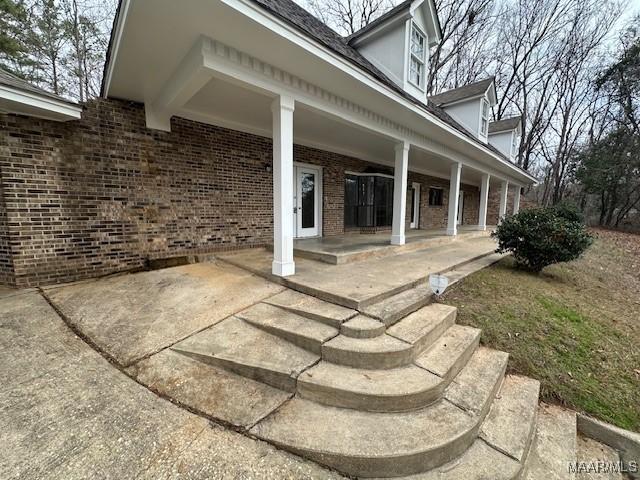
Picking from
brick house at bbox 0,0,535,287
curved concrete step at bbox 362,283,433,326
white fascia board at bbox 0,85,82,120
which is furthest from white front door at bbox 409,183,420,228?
white fascia board at bbox 0,85,82,120

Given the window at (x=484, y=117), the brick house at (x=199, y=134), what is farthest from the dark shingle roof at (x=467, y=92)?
the brick house at (x=199, y=134)

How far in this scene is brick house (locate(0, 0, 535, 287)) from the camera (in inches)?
128

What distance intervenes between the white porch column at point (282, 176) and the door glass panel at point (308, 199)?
3415mm

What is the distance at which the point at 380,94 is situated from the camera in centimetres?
473

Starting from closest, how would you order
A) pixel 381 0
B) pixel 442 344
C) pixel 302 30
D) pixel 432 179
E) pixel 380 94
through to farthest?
1. pixel 442 344
2. pixel 302 30
3. pixel 380 94
4. pixel 432 179
5. pixel 381 0

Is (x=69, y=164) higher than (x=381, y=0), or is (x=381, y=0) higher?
(x=381, y=0)

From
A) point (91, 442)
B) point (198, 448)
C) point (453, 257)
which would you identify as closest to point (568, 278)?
point (453, 257)

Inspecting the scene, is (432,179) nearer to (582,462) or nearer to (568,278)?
(568,278)

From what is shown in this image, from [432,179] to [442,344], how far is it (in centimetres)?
1120

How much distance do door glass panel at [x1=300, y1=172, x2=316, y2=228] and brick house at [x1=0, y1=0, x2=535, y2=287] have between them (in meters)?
0.03

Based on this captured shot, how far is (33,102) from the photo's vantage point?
3672mm

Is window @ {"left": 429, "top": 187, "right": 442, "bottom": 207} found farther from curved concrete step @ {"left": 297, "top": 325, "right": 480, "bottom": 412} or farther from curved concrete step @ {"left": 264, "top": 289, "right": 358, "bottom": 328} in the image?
curved concrete step @ {"left": 297, "top": 325, "right": 480, "bottom": 412}

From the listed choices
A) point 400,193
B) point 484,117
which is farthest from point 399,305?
point 484,117

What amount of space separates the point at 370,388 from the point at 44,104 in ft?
18.2
